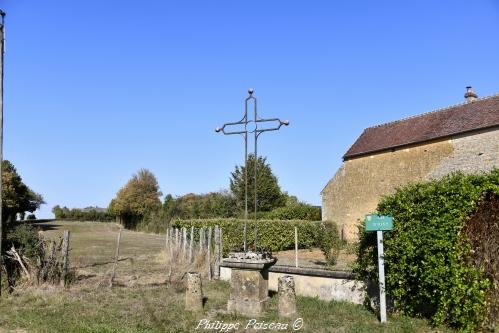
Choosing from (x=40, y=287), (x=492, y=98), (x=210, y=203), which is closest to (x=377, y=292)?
(x=40, y=287)

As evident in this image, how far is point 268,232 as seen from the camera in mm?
22672

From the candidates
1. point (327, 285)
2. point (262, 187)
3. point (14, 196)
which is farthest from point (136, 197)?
point (327, 285)

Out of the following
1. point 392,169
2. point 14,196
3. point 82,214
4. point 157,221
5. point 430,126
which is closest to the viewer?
point 430,126

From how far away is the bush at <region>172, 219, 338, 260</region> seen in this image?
65.1ft

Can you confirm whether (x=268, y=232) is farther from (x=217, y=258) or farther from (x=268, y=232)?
(x=217, y=258)

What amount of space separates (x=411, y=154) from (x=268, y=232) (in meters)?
9.03

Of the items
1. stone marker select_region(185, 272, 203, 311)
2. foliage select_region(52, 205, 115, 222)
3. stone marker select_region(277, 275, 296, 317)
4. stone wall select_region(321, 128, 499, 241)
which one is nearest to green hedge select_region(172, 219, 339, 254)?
stone wall select_region(321, 128, 499, 241)

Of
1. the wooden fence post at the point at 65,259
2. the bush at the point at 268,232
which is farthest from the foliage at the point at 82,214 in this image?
the wooden fence post at the point at 65,259

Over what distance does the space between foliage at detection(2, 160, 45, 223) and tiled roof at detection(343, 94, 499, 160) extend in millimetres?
26025

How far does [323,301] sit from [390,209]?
2744 mm

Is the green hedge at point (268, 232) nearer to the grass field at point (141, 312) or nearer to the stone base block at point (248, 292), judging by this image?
the grass field at point (141, 312)

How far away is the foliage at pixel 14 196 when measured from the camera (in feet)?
119

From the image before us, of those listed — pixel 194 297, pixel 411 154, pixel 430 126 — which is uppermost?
pixel 430 126

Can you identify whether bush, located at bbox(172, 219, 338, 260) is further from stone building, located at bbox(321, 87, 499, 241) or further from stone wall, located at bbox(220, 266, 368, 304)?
stone wall, located at bbox(220, 266, 368, 304)
